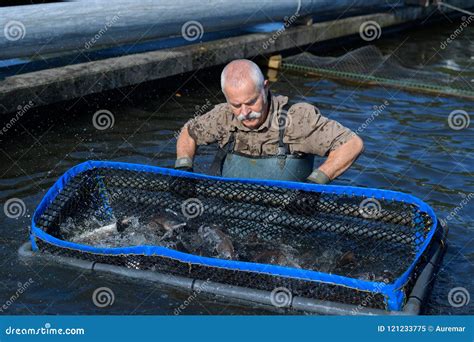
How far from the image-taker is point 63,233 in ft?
19.9

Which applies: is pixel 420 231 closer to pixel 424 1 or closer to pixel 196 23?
pixel 196 23

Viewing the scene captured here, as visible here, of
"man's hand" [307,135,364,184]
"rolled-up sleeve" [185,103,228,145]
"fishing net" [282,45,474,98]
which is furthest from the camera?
"fishing net" [282,45,474,98]

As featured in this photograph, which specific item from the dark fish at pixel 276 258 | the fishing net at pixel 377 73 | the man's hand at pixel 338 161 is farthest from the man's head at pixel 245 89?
Result: the fishing net at pixel 377 73

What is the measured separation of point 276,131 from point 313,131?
1.05 ft

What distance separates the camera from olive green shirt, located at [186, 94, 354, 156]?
616 centimetres

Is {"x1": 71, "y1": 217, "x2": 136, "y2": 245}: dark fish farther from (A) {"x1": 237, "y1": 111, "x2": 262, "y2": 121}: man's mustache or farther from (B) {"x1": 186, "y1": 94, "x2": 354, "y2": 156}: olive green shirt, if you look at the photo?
(A) {"x1": 237, "y1": 111, "x2": 262, "y2": 121}: man's mustache

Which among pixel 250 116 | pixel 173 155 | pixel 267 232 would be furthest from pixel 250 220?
pixel 173 155

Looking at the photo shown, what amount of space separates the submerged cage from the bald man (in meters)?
0.34

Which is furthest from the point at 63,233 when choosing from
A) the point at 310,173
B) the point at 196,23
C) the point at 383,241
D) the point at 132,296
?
the point at 196,23

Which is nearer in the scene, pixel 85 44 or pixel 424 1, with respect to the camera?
pixel 85 44

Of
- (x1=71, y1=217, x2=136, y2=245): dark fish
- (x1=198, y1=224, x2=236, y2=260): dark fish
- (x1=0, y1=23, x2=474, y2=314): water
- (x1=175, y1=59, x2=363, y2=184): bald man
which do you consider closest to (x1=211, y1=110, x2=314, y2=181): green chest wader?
(x1=175, y1=59, x2=363, y2=184): bald man

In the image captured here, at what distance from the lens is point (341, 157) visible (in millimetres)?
6070

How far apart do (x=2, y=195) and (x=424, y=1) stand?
1208 cm

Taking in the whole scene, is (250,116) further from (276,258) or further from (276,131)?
(276,258)
